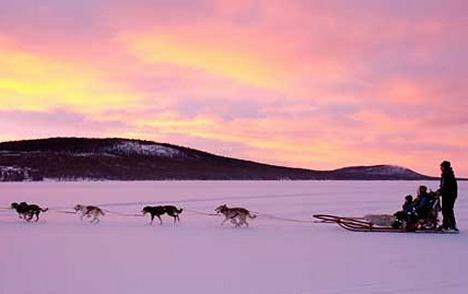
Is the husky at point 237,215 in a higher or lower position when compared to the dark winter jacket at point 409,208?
lower

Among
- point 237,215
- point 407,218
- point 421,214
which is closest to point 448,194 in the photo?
point 421,214

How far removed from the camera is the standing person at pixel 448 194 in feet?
42.9

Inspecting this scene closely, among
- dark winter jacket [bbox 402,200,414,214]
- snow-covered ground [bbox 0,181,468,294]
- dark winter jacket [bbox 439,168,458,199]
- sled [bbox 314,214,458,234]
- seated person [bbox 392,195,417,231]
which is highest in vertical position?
dark winter jacket [bbox 439,168,458,199]

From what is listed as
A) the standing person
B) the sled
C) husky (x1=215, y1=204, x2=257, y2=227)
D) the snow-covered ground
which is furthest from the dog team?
the standing person

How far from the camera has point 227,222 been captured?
15594 mm

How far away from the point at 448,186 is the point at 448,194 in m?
0.17

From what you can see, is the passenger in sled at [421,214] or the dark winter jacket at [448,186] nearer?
the passenger in sled at [421,214]

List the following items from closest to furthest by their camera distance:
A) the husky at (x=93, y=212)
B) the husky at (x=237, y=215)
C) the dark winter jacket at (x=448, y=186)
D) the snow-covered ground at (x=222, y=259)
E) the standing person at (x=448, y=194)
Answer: the snow-covered ground at (x=222, y=259), the standing person at (x=448, y=194), the dark winter jacket at (x=448, y=186), the husky at (x=237, y=215), the husky at (x=93, y=212)

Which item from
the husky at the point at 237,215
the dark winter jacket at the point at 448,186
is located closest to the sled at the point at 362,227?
the dark winter jacket at the point at 448,186

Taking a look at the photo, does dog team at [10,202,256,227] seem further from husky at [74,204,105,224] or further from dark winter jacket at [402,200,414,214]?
dark winter jacket at [402,200,414,214]

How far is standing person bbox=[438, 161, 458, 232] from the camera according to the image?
42.9 feet

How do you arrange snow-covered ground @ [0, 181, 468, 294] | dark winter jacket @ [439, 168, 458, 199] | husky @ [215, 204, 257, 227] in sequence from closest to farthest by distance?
snow-covered ground @ [0, 181, 468, 294], dark winter jacket @ [439, 168, 458, 199], husky @ [215, 204, 257, 227]

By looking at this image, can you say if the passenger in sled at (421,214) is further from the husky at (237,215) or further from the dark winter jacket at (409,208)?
the husky at (237,215)

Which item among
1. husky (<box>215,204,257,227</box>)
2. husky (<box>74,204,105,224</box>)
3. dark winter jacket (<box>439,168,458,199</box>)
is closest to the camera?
dark winter jacket (<box>439,168,458,199</box>)
